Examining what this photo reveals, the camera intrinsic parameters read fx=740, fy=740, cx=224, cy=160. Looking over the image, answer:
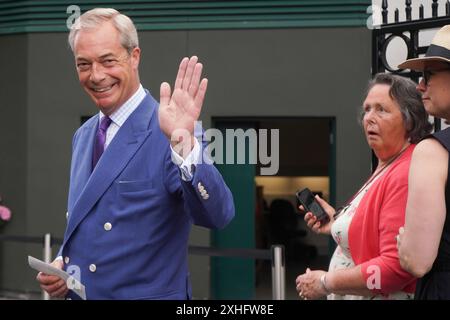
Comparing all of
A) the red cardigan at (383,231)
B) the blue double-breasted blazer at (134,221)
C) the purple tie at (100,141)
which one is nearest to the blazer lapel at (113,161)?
the blue double-breasted blazer at (134,221)

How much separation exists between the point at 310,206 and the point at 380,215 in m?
0.63

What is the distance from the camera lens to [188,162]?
1.93 meters

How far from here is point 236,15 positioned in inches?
300

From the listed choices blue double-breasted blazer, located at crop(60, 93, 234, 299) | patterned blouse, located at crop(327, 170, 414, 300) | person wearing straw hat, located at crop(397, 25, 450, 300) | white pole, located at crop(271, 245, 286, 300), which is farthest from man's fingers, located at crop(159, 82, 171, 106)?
white pole, located at crop(271, 245, 286, 300)

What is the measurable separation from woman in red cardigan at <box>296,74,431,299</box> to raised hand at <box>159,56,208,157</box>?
2.46 feet

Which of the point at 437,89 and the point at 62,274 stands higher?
the point at 437,89

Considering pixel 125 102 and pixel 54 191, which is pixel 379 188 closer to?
pixel 125 102

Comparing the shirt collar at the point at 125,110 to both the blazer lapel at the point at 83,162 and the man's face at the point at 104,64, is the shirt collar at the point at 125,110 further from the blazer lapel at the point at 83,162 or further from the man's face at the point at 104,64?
the blazer lapel at the point at 83,162

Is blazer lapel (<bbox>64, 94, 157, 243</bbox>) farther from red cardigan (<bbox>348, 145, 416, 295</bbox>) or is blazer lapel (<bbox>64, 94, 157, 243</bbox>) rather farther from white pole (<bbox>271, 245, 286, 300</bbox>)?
white pole (<bbox>271, 245, 286, 300</bbox>)

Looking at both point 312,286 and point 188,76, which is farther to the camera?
point 312,286

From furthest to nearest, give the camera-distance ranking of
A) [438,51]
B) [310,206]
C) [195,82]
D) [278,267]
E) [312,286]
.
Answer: [278,267] < [310,206] < [312,286] < [438,51] < [195,82]

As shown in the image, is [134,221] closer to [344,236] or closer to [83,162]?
[83,162]

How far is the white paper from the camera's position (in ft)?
6.90

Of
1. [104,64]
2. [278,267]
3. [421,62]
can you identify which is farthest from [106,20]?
[278,267]
